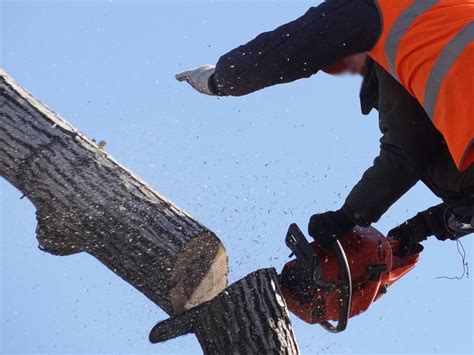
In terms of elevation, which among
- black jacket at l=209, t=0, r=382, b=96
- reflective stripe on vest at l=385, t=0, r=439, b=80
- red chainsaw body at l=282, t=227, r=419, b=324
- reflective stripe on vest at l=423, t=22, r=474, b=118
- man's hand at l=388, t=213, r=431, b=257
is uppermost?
black jacket at l=209, t=0, r=382, b=96

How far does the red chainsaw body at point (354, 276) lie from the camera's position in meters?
3.20

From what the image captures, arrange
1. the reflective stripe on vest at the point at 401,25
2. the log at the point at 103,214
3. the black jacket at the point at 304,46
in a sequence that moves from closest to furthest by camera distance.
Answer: the reflective stripe on vest at the point at 401,25
the black jacket at the point at 304,46
the log at the point at 103,214

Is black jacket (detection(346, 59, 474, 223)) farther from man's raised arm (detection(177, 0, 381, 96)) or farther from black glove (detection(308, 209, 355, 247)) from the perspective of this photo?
man's raised arm (detection(177, 0, 381, 96))

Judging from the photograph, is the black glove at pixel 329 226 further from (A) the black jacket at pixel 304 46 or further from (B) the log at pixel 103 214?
(A) the black jacket at pixel 304 46

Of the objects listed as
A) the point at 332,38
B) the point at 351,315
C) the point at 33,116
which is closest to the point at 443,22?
the point at 332,38

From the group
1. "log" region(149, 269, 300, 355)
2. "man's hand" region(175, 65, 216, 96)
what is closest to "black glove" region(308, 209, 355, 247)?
"log" region(149, 269, 300, 355)

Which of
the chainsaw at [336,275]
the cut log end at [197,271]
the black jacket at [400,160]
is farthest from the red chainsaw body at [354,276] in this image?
the cut log end at [197,271]

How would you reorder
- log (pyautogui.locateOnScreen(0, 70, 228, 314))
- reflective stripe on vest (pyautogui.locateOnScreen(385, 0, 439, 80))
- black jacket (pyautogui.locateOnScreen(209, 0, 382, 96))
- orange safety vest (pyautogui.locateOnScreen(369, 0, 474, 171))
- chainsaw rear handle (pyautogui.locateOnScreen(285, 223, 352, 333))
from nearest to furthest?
1. orange safety vest (pyautogui.locateOnScreen(369, 0, 474, 171))
2. reflective stripe on vest (pyautogui.locateOnScreen(385, 0, 439, 80))
3. black jacket (pyautogui.locateOnScreen(209, 0, 382, 96))
4. chainsaw rear handle (pyautogui.locateOnScreen(285, 223, 352, 333))
5. log (pyautogui.locateOnScreen(0, 70, 228, 314))

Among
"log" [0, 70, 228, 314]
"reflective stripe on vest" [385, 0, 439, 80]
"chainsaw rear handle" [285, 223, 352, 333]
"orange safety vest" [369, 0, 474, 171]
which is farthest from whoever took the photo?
"log" [0, 70, 228, 314]

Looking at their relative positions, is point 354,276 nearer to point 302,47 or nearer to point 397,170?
point 397,170

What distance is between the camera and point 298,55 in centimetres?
303

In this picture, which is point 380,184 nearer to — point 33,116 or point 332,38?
point 332,38

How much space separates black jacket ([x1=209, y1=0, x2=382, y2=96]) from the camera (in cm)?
293

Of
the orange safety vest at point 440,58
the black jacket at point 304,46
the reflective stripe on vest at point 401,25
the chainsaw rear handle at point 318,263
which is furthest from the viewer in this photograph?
the chainsaw rear handle at point 318,263
